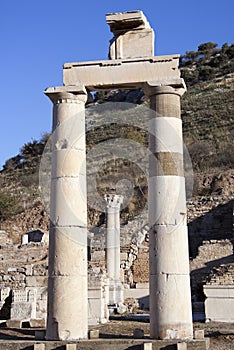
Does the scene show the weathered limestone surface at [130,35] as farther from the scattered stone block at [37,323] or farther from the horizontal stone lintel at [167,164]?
the scattered stone block at [37,323]

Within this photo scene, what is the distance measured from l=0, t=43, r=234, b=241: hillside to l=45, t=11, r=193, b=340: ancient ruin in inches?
957

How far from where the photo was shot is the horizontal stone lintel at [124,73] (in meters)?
10.7

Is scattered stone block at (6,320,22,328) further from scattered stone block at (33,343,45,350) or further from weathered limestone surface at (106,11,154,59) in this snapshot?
weathered limestone surface at (106,11,154,59)

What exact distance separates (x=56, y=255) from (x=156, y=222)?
202 centimetres

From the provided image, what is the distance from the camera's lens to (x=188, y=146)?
164ft

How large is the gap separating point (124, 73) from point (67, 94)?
1.24m

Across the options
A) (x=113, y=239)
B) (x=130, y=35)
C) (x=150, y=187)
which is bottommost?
(x=150, y=187)

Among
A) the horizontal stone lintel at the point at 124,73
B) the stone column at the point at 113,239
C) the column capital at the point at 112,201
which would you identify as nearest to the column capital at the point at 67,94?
the horizontal stone lintel at the point at 124,73

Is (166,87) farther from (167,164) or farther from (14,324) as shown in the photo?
(14,324)

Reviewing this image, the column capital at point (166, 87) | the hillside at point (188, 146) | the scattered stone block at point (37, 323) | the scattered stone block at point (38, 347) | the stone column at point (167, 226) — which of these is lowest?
the scattered stone block at point (38, 347)

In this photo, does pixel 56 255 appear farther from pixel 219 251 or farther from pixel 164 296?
pixel 219 251

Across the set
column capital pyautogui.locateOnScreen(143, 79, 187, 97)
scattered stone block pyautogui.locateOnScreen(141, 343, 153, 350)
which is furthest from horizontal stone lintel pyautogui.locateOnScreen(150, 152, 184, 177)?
scattered stone block pyautogui.locateOnScreen(141, 343, 153, 350)

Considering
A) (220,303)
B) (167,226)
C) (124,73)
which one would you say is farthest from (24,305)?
(124,73)

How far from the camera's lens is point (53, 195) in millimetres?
10633
